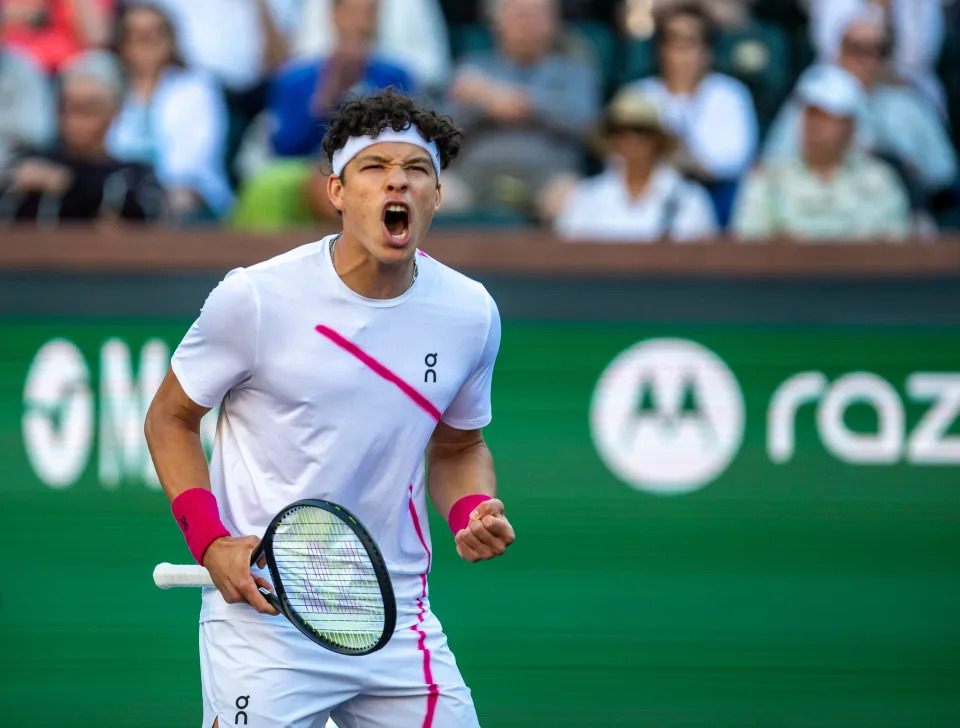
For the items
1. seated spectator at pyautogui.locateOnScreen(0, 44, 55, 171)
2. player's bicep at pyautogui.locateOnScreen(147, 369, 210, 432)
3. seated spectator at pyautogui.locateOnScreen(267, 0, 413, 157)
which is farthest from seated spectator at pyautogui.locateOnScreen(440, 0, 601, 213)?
player's bicep at pyautogui.locateOnScreen(147, 369, 210, 432)

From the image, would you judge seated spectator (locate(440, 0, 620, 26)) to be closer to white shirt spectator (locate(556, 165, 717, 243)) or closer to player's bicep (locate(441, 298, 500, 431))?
white shirt spectator (locate(556, 165, 717, 243))

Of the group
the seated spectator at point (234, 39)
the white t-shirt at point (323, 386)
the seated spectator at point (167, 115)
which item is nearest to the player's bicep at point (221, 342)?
the white t-shirt at point (323, 386)

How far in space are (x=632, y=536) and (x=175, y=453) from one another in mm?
2593

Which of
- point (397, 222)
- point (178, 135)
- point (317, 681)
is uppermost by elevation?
point (178, 135)

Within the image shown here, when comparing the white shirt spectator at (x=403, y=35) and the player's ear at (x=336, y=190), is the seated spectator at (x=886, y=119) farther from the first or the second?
the player's ear at (x=336, y=190)

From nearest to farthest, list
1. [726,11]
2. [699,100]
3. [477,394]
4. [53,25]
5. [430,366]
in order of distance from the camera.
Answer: [430,366]
[477,394]
[699,100]
[726,11]
[53,25]

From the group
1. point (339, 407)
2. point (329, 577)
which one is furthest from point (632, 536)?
point (329, 577)

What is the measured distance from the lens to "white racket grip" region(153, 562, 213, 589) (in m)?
3.34

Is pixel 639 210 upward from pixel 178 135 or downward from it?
downward

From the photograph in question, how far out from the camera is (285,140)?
23.1ft

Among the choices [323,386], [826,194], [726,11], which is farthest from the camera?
[726,11]

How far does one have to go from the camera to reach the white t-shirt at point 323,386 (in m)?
3.46

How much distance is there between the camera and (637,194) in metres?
6.46

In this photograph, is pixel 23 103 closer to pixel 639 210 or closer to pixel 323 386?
pixel 639 210
